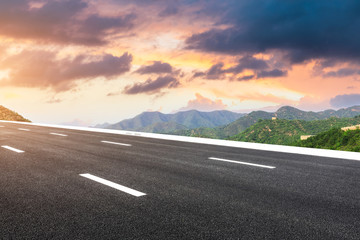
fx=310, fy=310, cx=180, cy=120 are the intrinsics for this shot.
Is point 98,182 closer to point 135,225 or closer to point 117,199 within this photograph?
point 117,199

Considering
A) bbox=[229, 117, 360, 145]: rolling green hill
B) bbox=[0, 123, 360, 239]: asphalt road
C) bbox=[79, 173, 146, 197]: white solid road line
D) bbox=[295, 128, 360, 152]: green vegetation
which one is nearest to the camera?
bbox=[0, 123, 360, 239]: asphalt road

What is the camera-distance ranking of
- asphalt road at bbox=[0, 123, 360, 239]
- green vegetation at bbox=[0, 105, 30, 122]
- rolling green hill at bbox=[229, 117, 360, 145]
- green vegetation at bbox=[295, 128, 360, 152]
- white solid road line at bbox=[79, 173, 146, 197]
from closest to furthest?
1. asphalt road at bbox=[0, 123, 360, 239]
2. white solid road line at bbox=[79, 173, 146, 197]
3. green vegetation at bbox=[0, 105, 30, 122]
4. green vegetation at bbox=[295, 128, 360, 152]
5. rolling green hill at bbox=[229, 117, 360, 145]

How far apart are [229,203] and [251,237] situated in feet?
4.15

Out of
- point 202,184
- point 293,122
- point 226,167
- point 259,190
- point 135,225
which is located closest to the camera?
point 135,225

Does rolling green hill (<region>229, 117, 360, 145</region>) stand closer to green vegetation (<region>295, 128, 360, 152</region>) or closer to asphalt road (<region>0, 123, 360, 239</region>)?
green vegetation (<region>295, 128, 360, 152</region>)

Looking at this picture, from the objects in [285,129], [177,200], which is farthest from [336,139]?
[285,129]

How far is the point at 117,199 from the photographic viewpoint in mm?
4770

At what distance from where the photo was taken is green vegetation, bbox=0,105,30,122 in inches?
2005

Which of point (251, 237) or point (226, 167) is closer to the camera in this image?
point (251, 237)

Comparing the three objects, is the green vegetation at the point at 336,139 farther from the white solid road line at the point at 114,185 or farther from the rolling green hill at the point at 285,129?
the white solid road line at the point at 114,185

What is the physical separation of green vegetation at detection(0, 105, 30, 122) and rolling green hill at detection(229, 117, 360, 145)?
9187 centimetres

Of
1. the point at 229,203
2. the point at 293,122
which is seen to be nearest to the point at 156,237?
the point at 229,203

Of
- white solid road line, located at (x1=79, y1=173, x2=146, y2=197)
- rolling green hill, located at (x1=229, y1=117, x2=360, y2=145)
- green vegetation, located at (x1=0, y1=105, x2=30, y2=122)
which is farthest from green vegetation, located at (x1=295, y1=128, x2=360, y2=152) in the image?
white solid road line, located at (x1=79, y1=173, x2=146, y2=197)

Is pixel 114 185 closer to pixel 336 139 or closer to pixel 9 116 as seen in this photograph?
pixel 9 116
